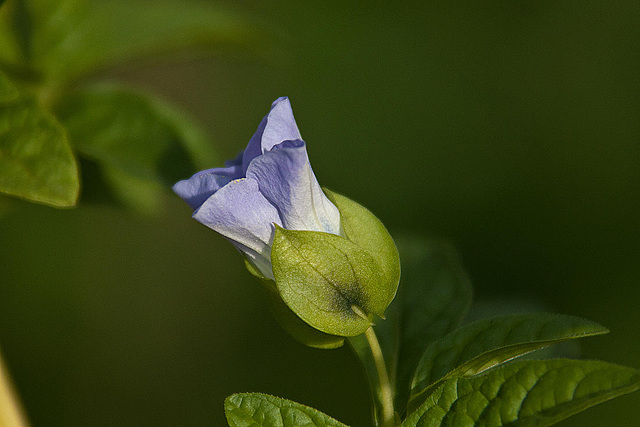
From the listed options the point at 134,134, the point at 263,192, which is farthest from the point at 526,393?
the point at 134,134

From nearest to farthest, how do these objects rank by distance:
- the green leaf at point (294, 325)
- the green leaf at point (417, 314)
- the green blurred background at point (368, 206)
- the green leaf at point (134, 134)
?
the green leaf at point (294, 325), the green leaf at point (417, 314), the green leaf at point (134, 134), the green blurred background at point (368, 206)

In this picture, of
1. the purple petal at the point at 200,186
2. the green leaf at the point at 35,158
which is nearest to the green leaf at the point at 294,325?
the purple petal at the point at 200,186

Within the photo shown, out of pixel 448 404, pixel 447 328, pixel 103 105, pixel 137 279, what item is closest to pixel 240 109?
pixel 137 279

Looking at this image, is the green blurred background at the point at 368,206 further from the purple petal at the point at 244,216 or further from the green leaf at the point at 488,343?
the purple petal at the point at 244,216

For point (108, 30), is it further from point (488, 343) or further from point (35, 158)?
point (488, 343)

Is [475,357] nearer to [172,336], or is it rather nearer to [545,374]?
[545,374]
